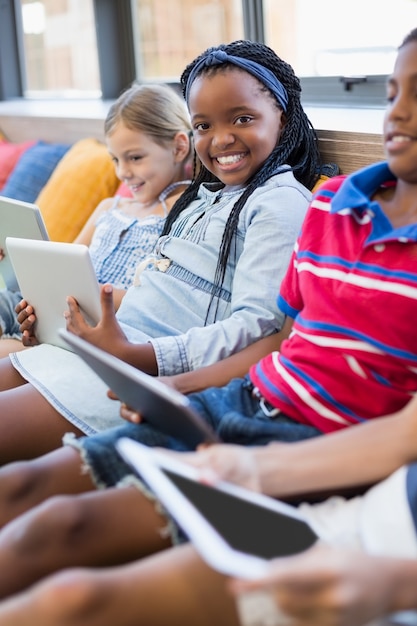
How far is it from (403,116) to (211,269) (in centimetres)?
57

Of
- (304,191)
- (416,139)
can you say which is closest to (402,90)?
(416,139)

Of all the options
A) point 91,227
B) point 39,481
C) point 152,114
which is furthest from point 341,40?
point 39,481

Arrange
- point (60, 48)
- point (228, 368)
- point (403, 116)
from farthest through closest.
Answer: point (60, 48) < point (228, 368) < point (403, 116)

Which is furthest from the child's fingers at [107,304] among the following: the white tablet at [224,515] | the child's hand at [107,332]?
the white tablet at [224,515]

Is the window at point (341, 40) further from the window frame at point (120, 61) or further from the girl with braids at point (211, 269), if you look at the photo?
the girl with braids at point (211, 269)

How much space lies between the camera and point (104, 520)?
1118 mm

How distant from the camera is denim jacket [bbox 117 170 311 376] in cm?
149

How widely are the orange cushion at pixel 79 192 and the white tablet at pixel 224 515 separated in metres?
1.68

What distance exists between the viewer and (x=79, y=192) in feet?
8.49

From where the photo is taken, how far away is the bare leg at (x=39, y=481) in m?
1.24

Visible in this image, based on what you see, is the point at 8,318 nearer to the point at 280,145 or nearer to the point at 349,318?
the point at 280,145

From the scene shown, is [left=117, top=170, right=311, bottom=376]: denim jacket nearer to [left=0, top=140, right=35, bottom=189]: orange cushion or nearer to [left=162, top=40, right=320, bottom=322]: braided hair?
[left=162, top=40, right=320, bottom=322]: braided hair

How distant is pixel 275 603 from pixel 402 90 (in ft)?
2.34

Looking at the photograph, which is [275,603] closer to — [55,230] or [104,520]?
[104,520]
